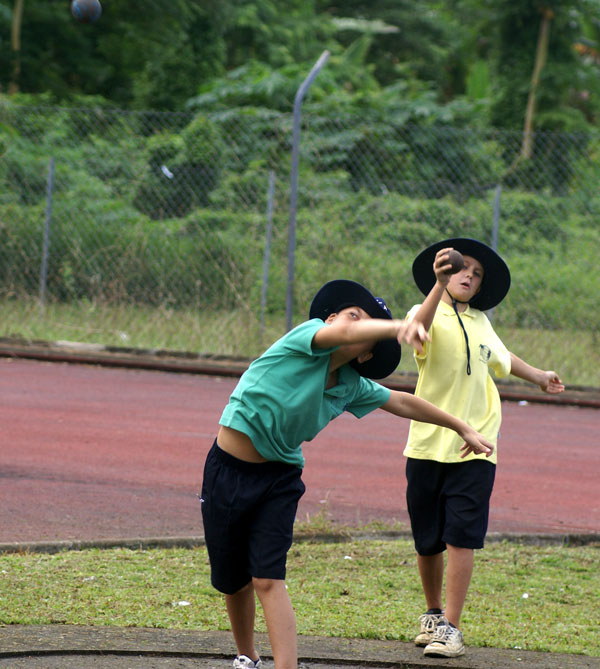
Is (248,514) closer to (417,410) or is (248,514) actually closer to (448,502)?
(417,410)

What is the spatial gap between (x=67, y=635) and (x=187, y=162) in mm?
11557

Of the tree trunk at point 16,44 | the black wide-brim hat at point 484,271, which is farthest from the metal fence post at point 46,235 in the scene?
the tree trunk at point 16,44

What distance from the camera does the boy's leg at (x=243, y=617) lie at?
3.90 m

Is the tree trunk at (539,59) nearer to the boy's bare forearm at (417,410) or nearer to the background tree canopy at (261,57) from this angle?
the background tree canopy at (261,57)

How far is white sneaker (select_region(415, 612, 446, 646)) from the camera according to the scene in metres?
4.41

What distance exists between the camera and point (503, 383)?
43.0 ft

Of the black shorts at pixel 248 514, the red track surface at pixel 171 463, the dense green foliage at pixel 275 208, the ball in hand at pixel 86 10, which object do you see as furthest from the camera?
the dense green foliage at pixel 275 208

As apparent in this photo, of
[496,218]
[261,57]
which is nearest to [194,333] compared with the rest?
[496,218]

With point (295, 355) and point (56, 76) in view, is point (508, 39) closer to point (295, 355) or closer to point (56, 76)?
point (56, 76)

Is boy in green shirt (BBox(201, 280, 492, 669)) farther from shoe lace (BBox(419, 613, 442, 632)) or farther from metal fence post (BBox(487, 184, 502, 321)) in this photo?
metal fence post (BBox(487, 184, 502, 321))

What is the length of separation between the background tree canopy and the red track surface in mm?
16113

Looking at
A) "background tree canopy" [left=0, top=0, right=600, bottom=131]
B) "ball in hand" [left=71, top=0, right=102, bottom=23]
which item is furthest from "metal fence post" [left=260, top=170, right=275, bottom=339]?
"background tree canopy" [left=0, top=0, right=600, bottom=131]

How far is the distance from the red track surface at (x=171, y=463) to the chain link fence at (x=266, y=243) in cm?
148

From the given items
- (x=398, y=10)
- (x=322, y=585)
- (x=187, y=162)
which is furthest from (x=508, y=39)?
(x=322, y=585)
